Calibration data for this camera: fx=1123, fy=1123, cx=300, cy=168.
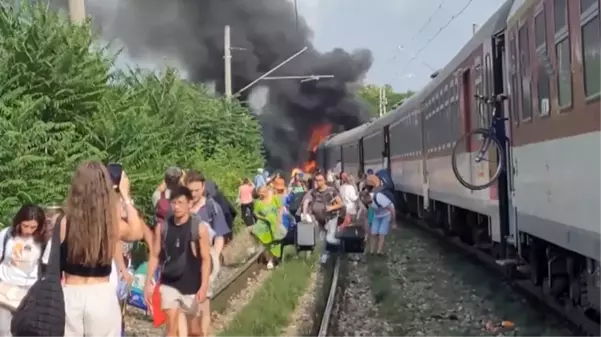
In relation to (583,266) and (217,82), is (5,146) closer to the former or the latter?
(583,266)

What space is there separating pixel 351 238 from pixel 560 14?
10.5 metres

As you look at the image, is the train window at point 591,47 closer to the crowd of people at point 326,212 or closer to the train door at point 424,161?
the crowd of people at point 326,212

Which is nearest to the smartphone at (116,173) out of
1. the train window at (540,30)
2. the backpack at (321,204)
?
the train window at (540,30)

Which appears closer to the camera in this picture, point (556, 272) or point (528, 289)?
point (556, 272)

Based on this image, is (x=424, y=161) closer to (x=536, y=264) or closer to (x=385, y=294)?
(x=385, y=294)

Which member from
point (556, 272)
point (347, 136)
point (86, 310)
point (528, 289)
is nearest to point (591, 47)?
point (86, 310)

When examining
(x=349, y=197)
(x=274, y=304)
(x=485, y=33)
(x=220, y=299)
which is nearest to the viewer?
(x=274, y=304)

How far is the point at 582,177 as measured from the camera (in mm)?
7633

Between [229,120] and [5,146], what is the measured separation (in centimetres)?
1833

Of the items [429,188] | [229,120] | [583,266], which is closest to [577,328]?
[583,266]

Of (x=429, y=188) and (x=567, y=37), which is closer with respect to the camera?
(x=567, y=37)

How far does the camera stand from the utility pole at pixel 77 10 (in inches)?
548

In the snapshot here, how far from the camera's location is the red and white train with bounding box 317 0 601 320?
7509 mm

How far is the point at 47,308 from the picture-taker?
602cm
